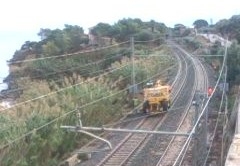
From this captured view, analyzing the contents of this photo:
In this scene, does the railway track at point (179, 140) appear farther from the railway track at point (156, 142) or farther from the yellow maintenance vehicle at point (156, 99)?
the yellow maintenance vehicle at point (156, 99)

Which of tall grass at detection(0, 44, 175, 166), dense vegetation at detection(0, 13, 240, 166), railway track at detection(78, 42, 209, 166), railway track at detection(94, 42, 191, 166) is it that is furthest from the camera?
railway track at detection(78, 42, 209, 166)

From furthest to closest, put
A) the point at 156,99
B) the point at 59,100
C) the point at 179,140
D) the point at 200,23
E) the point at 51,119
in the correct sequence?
1. the point at 200,23
2. the point at 156,99
3. the point at 59,100
4. the point at 179,140
5. the point at 51,119

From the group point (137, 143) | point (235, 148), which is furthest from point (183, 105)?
point (235, 148)

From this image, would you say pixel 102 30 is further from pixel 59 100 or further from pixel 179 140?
pixel 179 140

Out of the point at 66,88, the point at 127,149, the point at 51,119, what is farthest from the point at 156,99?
the point at 51,119

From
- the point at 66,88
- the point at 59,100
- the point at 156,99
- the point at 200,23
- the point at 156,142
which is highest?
the point at 200,23

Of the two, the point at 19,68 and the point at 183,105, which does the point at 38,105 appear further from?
the point at 19,68

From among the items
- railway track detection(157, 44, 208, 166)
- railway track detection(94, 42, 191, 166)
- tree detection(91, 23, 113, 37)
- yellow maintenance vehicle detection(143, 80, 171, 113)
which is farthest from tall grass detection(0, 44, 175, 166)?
tree detection(91, 23, 113, 37)

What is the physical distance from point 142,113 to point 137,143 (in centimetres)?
644

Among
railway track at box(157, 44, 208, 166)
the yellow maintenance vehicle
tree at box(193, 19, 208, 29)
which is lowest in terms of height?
railway track at box(157, 44, 208, 166)

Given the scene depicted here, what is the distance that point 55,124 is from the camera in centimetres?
1998

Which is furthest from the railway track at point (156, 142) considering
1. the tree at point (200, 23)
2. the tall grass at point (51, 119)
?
the tree at point (200, 23)

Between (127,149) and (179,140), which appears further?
(179,140)

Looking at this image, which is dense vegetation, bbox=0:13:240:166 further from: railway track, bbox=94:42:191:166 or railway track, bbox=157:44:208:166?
railway track, bbox=157:44:208:166
